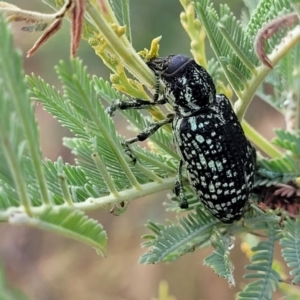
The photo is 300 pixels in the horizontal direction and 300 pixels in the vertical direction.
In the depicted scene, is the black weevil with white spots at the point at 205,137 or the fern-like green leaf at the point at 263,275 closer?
the fern-like green leaf at the point at 263,275

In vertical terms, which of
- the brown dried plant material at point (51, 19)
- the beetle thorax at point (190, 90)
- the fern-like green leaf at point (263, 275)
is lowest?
the fern-like green leaf at point (263, 275)

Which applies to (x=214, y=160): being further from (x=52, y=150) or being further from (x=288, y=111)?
(x=52, y=150)

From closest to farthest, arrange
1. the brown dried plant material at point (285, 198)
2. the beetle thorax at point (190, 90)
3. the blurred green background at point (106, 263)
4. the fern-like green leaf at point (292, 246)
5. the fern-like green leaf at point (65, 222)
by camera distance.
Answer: the fern-like green leaf at point (65, 222) → the fern-like green leaf at point (292, 246) → the brown dried plant material at point (285, 198) → the beetle thorax at point (190, 90) → the blurred green background at point (106, 263)

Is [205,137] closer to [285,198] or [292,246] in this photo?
[285,198]

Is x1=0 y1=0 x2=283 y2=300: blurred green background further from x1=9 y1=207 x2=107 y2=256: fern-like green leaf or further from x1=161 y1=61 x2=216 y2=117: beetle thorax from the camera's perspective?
x1=9 y1=207 x2=107 y2=256: fern-like green leaf

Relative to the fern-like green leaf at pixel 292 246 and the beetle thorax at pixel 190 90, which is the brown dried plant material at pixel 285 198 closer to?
the fern-like green leaf at pixel 292 246

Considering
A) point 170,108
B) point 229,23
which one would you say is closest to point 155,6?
Answer: point 170,108

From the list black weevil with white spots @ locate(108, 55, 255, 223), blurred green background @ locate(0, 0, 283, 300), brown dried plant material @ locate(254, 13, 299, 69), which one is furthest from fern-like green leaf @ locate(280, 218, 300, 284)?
blurred green background @ locate(0, 0, 283, 300)

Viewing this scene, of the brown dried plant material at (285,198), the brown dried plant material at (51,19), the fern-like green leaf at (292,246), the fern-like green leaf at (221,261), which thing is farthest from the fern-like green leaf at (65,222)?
the brown dried plant material at (285,198)

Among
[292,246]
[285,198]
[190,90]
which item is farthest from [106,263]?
[292,246]
